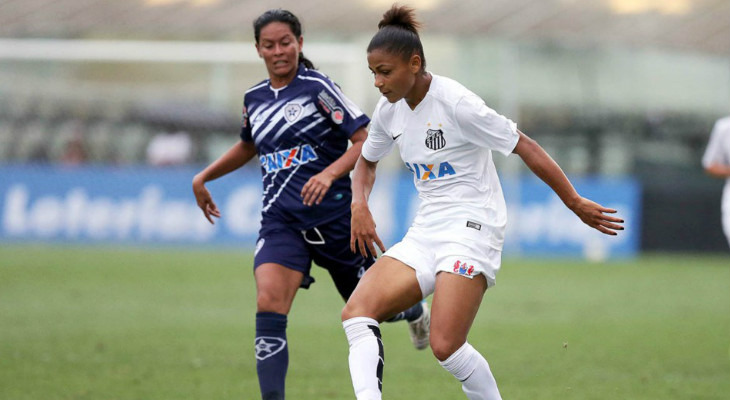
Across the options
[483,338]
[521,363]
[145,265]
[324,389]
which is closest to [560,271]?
[145,265]

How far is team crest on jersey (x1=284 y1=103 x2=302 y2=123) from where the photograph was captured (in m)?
6.52

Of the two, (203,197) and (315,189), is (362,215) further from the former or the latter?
(203,197)

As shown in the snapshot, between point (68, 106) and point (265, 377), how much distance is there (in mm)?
17549

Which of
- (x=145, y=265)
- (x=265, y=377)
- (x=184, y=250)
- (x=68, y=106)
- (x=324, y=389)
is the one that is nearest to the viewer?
(x=265, y=377)

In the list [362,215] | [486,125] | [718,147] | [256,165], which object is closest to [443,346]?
[362,215]

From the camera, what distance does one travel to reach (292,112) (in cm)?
652

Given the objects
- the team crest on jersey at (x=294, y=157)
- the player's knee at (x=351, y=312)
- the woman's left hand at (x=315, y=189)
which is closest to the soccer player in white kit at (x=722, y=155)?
the team crest on jersey at (x=294, y=157)

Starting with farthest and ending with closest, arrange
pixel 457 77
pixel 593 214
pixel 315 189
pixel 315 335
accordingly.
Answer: pixel 457 77 → pixel 315 335 → pixel 315 189 → pixel 593 214

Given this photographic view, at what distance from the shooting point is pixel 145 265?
17297 mm

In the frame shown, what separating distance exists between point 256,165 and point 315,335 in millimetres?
11967

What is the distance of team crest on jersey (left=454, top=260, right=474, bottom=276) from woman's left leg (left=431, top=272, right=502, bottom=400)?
21 millimetres

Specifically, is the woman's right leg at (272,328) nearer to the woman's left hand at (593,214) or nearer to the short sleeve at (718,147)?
the woman's left hand at (593,214)

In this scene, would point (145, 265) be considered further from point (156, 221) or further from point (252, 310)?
point (252, 310)

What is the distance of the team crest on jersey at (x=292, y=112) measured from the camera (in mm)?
6520
